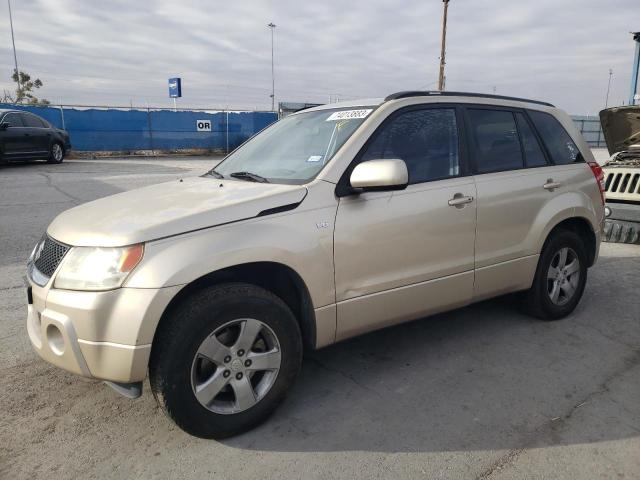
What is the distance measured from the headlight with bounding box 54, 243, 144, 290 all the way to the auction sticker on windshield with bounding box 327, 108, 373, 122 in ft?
5.41

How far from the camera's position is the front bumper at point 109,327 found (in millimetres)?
2367

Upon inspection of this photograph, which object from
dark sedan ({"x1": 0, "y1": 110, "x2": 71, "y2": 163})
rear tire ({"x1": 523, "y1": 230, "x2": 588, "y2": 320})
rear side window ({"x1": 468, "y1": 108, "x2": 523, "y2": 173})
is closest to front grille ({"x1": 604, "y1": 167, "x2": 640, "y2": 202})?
rear tire ({"x1": 523, "y1": 230, "x2": 588, "y2": 320})

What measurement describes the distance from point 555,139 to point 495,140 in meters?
0.77

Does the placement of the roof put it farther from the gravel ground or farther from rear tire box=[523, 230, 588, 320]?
the gravel ground

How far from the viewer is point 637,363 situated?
3.60 meters

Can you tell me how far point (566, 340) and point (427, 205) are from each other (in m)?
1.70

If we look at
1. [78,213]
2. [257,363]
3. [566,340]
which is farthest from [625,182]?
[78,213]

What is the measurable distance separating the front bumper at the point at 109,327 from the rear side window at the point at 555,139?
327cm

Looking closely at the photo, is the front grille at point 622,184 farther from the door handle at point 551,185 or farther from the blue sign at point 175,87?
the blue sign at point 175,87

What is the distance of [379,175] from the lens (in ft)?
9.36

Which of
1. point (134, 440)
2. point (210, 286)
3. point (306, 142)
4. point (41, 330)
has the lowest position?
point (134, 440)

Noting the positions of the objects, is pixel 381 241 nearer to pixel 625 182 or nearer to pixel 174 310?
pixel 174 310

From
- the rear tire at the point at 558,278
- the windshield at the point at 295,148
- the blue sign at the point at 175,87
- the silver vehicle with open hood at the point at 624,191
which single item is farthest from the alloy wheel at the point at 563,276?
the blue sign at the point at 175,87

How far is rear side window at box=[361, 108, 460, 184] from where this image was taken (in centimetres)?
329
